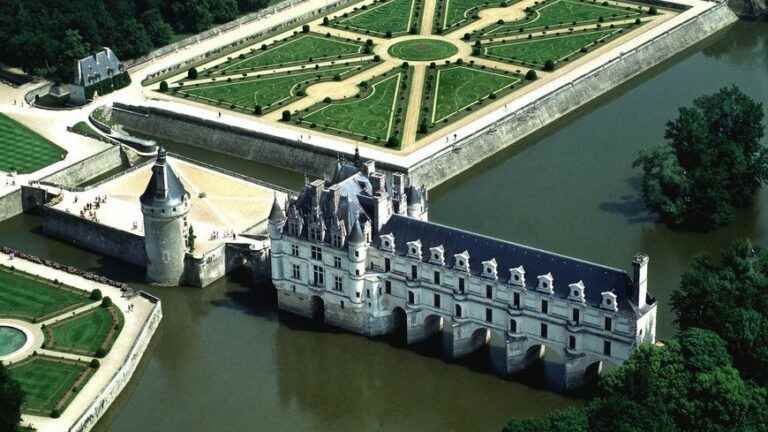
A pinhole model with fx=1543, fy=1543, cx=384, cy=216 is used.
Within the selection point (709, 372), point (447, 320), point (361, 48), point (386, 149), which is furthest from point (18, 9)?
point (709, 372)

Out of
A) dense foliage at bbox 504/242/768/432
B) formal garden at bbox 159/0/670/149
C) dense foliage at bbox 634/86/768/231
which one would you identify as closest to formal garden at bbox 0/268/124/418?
dense foliage at bbox 504/242/768/432

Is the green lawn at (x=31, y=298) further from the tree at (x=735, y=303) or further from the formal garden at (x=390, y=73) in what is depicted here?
the tree at (x=735, y=303)

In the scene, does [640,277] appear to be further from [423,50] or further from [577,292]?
[423,50]

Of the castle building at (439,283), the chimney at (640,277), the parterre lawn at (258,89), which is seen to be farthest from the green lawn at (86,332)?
the parterre lawn at (258,89)

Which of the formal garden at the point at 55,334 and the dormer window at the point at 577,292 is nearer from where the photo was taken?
the dormer window at the point at 577,292

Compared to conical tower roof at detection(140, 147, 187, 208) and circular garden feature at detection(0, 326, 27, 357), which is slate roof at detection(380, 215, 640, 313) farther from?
circular garden feature at detection(0, 326, 27, 357)

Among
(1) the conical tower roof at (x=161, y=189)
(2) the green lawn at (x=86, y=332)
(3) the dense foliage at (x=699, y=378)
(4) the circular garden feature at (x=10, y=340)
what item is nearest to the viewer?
(3) the dense foliage at (x=699, y=378)
